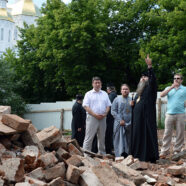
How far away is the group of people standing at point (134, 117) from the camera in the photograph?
8.26m

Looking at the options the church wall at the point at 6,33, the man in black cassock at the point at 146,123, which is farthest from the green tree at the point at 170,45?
the church wall at the point at 6,33

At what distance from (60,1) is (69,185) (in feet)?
82.6

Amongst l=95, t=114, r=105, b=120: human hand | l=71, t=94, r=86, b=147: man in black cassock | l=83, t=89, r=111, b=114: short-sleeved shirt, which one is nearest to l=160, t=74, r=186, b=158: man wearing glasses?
l=83, t=89, r=111, b=114: short-sleeved shirt

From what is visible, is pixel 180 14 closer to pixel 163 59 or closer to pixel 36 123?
pixel 163 59

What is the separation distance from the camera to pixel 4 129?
598cm

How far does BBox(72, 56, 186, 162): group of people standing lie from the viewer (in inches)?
325

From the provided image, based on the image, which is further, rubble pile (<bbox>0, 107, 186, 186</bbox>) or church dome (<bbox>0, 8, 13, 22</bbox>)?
church dome (<bbox>0, 8, 13, 22</bbox>)

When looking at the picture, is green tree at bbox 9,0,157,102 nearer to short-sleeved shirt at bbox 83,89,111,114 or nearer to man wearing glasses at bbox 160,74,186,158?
man wearing glasses at bbox 160,74,186,158

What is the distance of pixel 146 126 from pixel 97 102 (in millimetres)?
1243

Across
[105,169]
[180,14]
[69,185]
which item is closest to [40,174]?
[69,185]

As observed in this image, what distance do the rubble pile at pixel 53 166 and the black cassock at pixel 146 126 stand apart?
1059mm

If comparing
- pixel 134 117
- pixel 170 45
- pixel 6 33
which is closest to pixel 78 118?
pixel 134 117

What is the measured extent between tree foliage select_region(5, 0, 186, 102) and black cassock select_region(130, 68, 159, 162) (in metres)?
13.0

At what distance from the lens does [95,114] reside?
28.1ft
